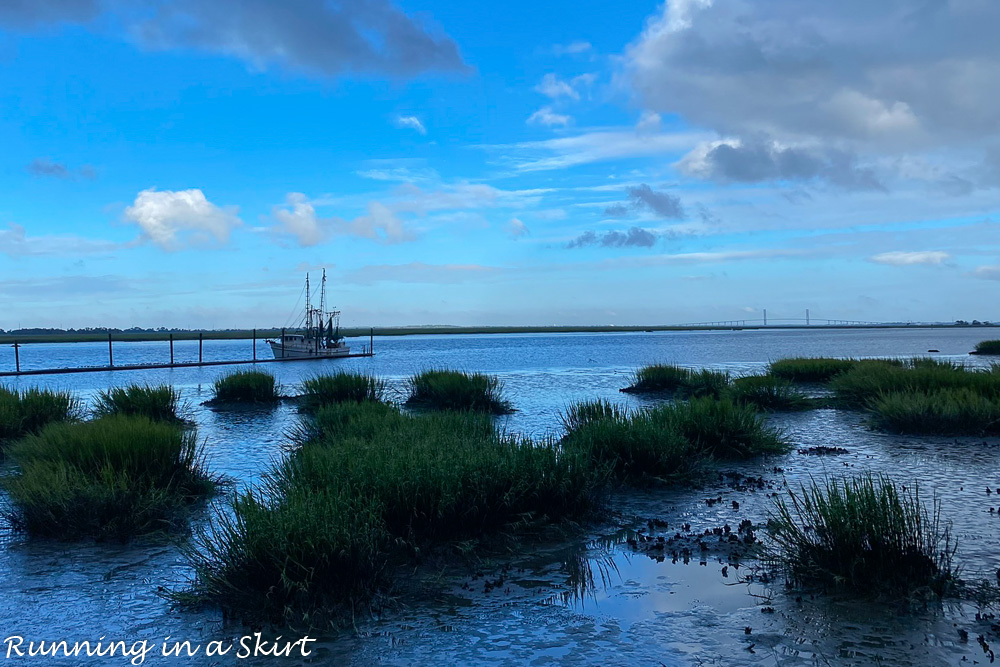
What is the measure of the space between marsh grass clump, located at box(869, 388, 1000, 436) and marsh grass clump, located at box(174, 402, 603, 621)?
31.0 feet

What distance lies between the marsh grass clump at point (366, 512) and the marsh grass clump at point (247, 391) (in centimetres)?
1605

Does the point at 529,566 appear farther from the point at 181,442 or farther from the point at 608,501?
the point at 181,442

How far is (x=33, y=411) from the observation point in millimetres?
18266

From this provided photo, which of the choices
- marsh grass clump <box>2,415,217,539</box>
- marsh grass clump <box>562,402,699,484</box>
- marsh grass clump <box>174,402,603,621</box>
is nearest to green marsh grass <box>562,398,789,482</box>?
marsh grass clump <box>562,402,699,484</box>

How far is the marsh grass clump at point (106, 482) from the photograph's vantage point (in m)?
9.32

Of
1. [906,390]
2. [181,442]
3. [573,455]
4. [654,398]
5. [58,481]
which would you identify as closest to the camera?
[58,481]

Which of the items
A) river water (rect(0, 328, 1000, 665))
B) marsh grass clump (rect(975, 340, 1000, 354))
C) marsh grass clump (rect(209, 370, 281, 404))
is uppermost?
marsh grass clump (rect(975, 340, 1000, 354))

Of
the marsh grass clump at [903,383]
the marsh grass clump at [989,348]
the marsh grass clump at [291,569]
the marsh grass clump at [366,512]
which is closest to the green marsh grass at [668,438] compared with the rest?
the marsh grass clump at [366,512]

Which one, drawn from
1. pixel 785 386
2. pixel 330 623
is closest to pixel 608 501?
pixel 330 623

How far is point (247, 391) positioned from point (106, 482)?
59.4 feet

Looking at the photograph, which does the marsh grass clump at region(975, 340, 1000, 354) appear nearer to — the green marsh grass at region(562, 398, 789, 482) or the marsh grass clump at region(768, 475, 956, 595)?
the green marsh grass at region(562, 398, 789, 482)

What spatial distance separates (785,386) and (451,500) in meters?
17.4

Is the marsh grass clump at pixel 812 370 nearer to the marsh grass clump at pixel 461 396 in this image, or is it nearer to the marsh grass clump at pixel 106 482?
the marsh grass clump at pixel 461 396

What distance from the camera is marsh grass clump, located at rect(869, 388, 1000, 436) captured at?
16500 mm
